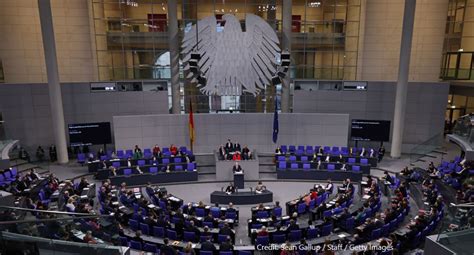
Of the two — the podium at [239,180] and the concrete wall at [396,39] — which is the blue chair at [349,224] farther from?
the concrete wall at [396,39]

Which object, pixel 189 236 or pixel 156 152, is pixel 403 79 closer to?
pixel 156 152

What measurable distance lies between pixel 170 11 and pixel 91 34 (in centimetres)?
626

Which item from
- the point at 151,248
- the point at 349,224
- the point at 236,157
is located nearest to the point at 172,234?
the point at 151,248

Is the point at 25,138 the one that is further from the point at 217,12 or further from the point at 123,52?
the point at 217,12

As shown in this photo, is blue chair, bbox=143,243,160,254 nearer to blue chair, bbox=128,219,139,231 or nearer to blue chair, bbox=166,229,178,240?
blue chair, bbox=166,229,178,240

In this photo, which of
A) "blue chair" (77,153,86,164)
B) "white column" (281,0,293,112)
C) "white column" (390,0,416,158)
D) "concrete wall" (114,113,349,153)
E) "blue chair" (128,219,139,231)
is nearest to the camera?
"blue chair" (128,219,139,231)

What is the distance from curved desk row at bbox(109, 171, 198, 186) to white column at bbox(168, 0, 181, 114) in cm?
615

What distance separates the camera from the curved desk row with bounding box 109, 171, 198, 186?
61.8 feet

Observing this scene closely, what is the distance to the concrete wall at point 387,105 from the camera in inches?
931

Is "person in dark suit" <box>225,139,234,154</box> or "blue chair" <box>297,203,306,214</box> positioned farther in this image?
"person in dark suit" <box>225,139,234,154</box>

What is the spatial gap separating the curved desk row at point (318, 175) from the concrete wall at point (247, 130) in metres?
3.56

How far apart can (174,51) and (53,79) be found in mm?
7415

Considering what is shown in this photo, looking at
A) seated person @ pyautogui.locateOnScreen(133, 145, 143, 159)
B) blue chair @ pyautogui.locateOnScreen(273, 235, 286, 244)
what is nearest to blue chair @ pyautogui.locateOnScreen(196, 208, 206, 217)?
blue chair @ pyautogui.locateOnScreen(273, 235, 286, 244)

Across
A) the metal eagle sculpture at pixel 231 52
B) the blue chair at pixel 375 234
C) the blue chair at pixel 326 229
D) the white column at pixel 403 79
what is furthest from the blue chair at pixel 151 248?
the white column at pixel 403 79
